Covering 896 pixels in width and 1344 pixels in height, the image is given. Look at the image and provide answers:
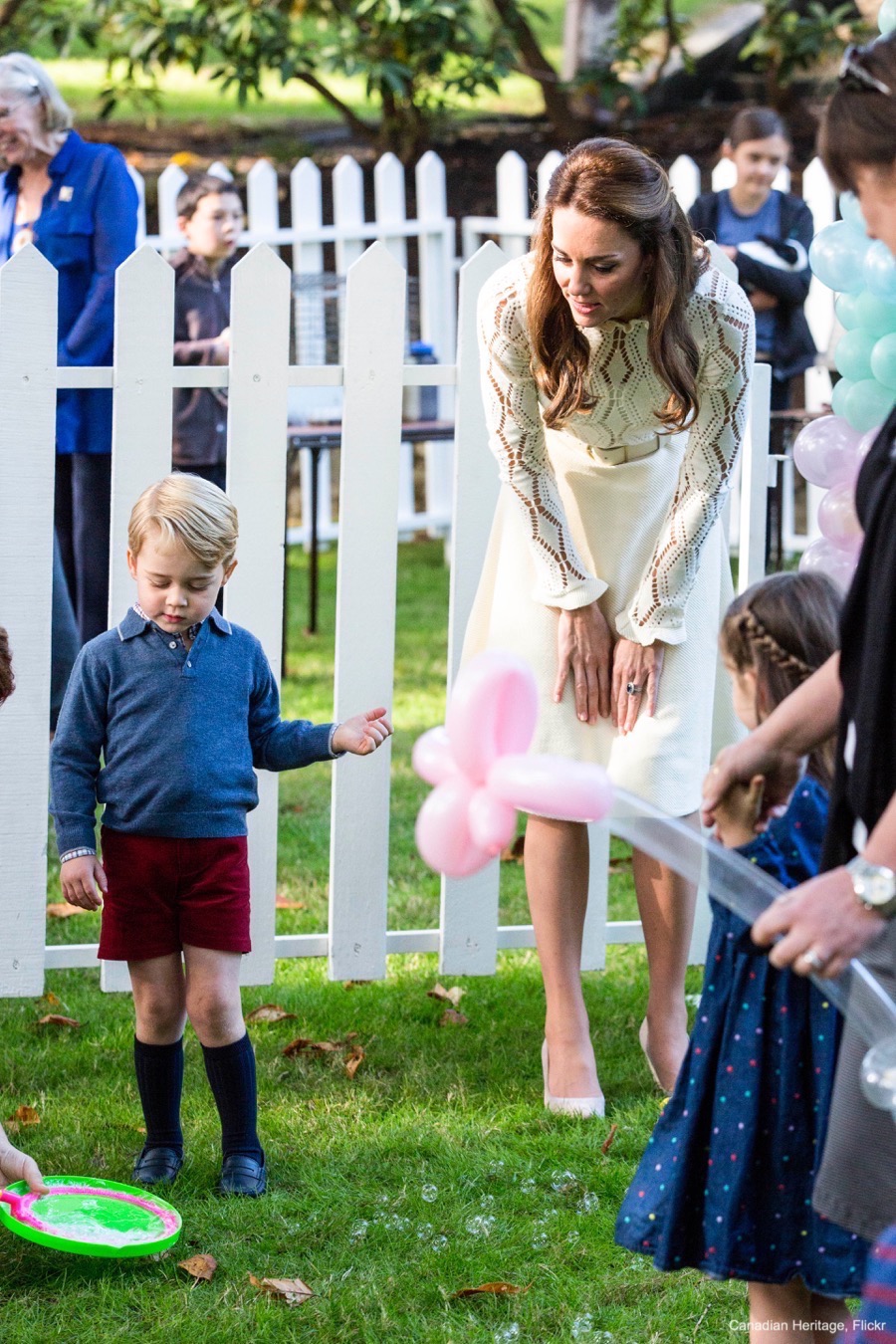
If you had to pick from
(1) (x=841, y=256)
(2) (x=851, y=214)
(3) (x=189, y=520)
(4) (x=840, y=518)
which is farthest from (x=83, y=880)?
(2) (x=851, y=214)

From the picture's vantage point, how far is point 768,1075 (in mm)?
2127

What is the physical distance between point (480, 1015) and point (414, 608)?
4.28 meters

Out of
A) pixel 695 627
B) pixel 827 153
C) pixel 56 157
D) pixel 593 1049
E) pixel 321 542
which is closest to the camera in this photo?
pixel 827 153

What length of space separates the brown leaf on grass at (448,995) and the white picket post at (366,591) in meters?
0.18

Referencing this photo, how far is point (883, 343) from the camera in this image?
2918 millimetres

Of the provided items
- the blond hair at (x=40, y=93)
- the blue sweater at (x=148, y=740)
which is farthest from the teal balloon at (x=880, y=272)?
the blond hair at (x=40, y=93)

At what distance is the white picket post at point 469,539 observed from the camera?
11.8ft

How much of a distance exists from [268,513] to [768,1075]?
187 cm

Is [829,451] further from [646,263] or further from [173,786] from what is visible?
[173,786]

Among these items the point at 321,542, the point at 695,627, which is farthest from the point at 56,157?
the point at 321,542

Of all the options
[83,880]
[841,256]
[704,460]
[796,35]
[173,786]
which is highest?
[796,35]

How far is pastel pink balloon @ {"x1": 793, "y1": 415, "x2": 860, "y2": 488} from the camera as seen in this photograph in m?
3.02

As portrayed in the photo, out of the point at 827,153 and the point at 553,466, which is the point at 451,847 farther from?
the point at 553,466

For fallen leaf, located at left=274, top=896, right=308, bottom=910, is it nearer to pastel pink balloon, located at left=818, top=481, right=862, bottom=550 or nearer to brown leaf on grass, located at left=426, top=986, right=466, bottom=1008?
brown leaf on grass, located at left=426, top=986, right=466, bottom=1008
